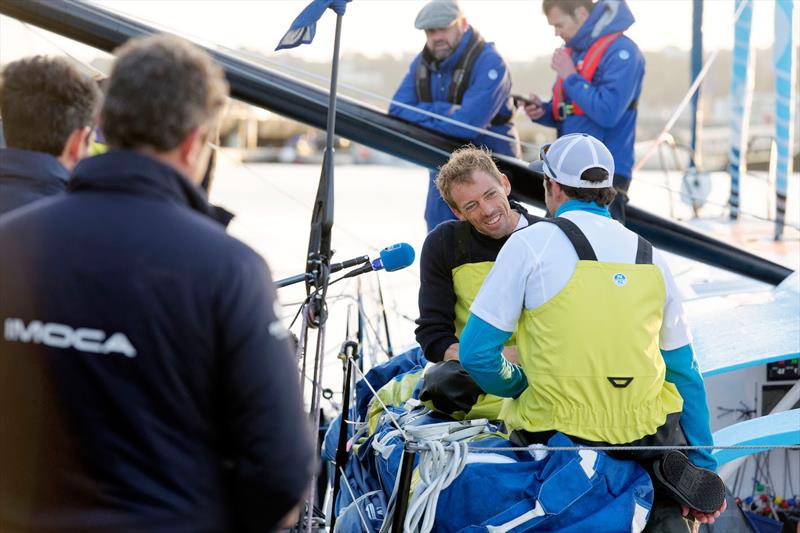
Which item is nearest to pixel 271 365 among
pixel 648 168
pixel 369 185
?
pixel 369 185

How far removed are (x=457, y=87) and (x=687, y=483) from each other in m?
2.98

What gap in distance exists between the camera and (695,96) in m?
12.1

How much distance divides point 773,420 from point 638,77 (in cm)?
221

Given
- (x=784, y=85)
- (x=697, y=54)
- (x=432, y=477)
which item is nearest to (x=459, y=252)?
(x=432, y=477)

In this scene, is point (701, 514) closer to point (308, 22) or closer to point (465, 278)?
point (465, 278)

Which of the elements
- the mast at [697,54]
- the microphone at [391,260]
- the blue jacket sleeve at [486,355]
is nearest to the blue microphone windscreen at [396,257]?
the microphone at [391,260]

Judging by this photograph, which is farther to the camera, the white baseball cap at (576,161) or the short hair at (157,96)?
the white baseball cap at (576,161)

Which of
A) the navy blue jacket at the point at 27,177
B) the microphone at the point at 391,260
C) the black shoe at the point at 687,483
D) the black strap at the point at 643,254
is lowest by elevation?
the black shoe at the point at 687,483

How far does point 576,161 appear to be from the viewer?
2930 millimetres

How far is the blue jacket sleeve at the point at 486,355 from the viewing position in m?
2.80

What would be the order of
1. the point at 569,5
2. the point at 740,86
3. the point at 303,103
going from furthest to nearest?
1. the point at 740,86
2. the point at 569,5
3. the point at 303,103

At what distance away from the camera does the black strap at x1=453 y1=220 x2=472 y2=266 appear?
3537mm

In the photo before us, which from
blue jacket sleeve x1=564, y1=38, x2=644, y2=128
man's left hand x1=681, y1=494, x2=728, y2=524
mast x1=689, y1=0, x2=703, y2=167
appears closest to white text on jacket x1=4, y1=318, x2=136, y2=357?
man's left hand x1=681, y1=494, x2=728, y2=524

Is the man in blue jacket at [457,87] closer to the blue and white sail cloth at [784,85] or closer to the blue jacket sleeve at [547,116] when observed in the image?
the blue jacket sleeve at [547,116]
